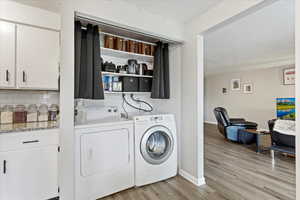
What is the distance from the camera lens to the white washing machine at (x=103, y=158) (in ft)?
5.41

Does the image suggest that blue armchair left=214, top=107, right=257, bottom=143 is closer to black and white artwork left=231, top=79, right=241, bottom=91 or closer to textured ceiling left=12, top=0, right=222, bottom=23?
black and white artwork left=231, top=79, right=241, bottom=91

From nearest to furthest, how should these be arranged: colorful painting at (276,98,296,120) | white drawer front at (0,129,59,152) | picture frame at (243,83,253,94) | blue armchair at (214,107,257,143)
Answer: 1. white drawer front at (0,129,59,152)
2. blue armchair at (214,107,257,143)
3. colorful painting at (276,98,296,120)
4. picture frame at (243,83,253,94)

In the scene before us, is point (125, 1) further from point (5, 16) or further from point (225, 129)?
point (225, 129)

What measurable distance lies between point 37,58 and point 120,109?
4.36ft

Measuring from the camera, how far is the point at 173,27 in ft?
7.45

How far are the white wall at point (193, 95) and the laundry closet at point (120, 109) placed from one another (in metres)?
0.18

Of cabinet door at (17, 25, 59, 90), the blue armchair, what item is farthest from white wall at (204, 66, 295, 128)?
cabinet door at (17, 25, 59, 90)

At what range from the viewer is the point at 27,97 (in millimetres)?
1716

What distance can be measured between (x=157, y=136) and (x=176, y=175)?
0.75 m

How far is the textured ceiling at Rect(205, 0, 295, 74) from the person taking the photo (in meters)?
2.15

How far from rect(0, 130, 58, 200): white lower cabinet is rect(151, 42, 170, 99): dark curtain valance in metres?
1.55

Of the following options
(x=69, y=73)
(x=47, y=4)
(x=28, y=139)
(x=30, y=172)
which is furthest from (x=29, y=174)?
(x=47, y=4)

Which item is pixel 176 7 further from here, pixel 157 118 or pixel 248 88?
pixel 248 88

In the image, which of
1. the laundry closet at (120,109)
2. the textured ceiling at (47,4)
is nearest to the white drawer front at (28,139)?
the laundry closet at (120,109)
